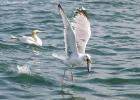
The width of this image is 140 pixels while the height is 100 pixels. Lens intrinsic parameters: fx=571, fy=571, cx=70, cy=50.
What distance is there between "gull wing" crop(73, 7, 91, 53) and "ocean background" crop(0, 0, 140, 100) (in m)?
1.06

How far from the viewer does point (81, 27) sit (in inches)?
555

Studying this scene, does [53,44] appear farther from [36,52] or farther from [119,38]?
[119,38]

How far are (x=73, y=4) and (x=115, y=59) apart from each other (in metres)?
9.69

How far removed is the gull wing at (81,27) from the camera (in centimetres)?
1380

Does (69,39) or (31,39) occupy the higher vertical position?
(69,39)

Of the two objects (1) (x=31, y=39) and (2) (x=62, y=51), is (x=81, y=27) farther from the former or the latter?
(1) (x=31, y=39)

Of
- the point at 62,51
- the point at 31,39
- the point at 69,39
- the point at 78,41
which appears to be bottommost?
the point at 31,39

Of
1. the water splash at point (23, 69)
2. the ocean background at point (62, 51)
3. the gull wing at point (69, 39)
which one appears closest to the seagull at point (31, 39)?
the ocean background at point (62, 51)

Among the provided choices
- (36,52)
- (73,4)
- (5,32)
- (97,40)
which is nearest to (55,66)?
(36,52)

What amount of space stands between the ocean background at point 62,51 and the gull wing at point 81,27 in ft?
3.47

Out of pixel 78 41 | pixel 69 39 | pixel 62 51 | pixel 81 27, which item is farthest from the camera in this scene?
pixel 62 51

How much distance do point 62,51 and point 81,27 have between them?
4248mm

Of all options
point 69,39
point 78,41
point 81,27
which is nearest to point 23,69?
point 78,41

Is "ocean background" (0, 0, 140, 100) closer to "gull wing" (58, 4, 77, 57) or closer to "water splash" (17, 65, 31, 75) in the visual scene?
"water splash" (17, 65, 31, 75)
